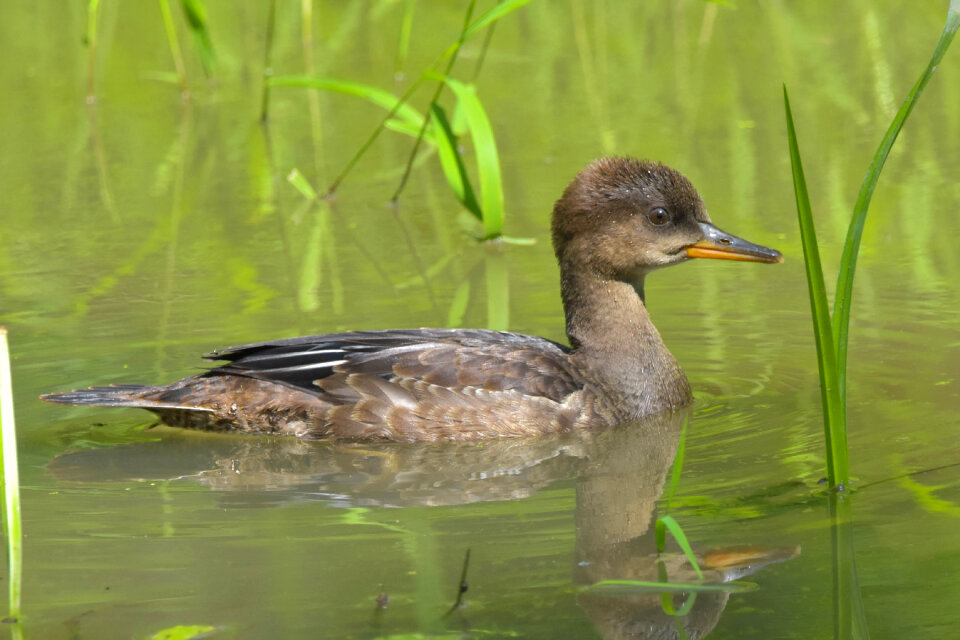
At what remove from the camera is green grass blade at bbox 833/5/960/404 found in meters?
4.55

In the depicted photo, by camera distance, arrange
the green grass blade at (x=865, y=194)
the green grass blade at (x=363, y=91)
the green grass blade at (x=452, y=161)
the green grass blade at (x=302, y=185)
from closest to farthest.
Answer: the green grass blade at (x=865, y=194) < the green grass blade at (x=452, y=161) < the green grass blade at (x=363, y=91) < the green grass blade at (x=302, y=185)

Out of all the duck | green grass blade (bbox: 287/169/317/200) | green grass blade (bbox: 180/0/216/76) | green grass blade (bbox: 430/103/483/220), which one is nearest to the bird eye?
the duck

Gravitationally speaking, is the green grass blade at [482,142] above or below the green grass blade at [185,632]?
above

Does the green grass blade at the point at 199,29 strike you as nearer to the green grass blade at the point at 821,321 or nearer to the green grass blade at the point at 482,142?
the green grass blade at the point at 482,142

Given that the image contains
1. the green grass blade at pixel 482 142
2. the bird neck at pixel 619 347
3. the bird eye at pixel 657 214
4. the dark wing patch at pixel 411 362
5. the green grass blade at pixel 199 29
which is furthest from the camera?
the green grass blade at pixel 199 29

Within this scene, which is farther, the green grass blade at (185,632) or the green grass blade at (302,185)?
the green grass blade at (302,185)

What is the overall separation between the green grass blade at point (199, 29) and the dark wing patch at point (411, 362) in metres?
4.73

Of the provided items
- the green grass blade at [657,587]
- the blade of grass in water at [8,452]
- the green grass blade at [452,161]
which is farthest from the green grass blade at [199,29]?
the green grass blade at [657,587]

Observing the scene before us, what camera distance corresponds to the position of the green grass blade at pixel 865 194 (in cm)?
455

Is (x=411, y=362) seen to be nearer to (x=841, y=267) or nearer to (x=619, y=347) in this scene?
(x=619, y=347)

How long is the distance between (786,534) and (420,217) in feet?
18.6

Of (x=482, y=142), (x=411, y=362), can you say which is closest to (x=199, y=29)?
(x=482, y=142)

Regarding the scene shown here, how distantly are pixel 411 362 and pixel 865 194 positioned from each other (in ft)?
9.15

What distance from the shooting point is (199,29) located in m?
11.4
